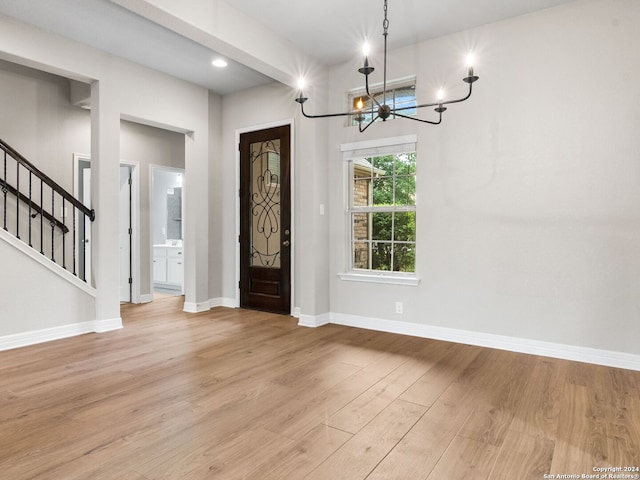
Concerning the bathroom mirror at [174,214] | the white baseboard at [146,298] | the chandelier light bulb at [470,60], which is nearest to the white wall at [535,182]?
the chandelier light bulb at [470,60]

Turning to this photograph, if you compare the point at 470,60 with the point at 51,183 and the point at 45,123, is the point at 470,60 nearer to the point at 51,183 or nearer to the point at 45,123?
the point at 51,183

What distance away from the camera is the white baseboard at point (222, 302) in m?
5.60

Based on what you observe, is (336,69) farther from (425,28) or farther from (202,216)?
(202,216)

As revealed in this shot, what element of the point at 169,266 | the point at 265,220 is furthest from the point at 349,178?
the point at 169,266

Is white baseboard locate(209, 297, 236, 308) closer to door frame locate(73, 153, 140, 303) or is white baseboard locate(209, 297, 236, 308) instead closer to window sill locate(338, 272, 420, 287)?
door frame locate(73, 153, 140, 303)

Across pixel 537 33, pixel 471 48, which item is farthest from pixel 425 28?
pixel 537 33

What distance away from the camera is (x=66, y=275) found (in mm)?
4062

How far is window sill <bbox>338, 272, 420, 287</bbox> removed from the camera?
13.6 feet

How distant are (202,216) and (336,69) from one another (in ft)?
8.27

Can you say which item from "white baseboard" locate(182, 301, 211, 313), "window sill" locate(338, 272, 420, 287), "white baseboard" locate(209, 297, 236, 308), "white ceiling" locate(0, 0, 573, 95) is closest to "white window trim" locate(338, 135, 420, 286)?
"window sill" locate(338, 272, 420, 287)

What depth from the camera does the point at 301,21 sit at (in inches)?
145

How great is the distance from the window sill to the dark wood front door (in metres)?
0.86

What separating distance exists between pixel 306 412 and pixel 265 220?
326 cm

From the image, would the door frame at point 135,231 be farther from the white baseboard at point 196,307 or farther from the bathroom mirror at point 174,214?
the bathroom mirror at point 174,214
